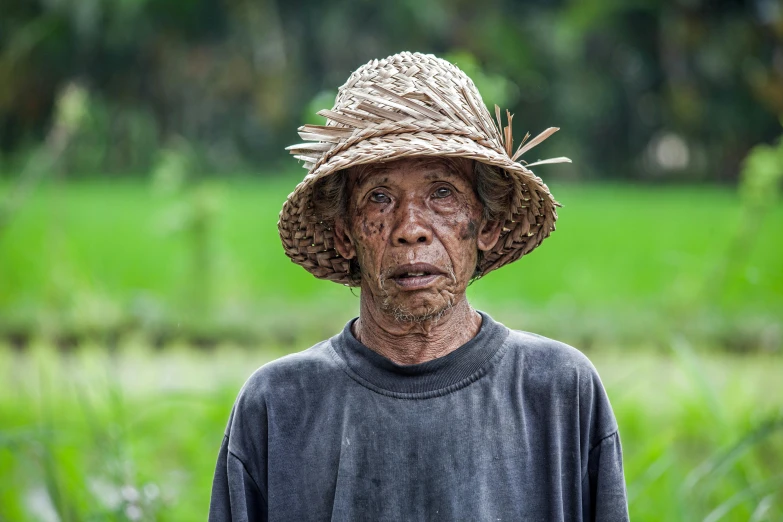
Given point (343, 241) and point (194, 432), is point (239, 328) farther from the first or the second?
point (343, 241)

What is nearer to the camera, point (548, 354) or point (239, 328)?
point (548, 354)

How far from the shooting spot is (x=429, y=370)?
1789 millimetres

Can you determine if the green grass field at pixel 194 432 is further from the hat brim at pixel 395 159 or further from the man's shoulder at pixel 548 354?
the hat brim at pixel 395 159

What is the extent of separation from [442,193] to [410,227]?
4.1 inches

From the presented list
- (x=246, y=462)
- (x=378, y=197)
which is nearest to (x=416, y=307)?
(x=378, y=197)

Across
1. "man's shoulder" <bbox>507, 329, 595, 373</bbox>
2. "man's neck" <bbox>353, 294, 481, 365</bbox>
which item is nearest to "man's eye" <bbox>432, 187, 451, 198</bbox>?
"man's neck" <bbox>353, 294, 481, 365</bbox>

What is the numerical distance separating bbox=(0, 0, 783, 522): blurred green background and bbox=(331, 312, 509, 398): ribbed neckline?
0.99 m

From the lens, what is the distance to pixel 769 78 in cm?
748

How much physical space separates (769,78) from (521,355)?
6.49m

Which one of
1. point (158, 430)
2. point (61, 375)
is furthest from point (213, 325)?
point (158, 430)

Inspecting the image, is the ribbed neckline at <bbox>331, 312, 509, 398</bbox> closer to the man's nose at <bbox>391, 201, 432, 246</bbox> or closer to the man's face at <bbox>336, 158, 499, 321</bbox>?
the man's face at <bbox>336, 158, 499, 321</bbox>

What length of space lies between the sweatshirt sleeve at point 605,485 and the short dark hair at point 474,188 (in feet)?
1.49

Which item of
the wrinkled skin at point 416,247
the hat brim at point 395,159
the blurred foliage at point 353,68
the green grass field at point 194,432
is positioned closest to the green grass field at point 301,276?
the green grass field at point 194,432

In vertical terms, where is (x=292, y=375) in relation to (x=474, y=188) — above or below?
below
